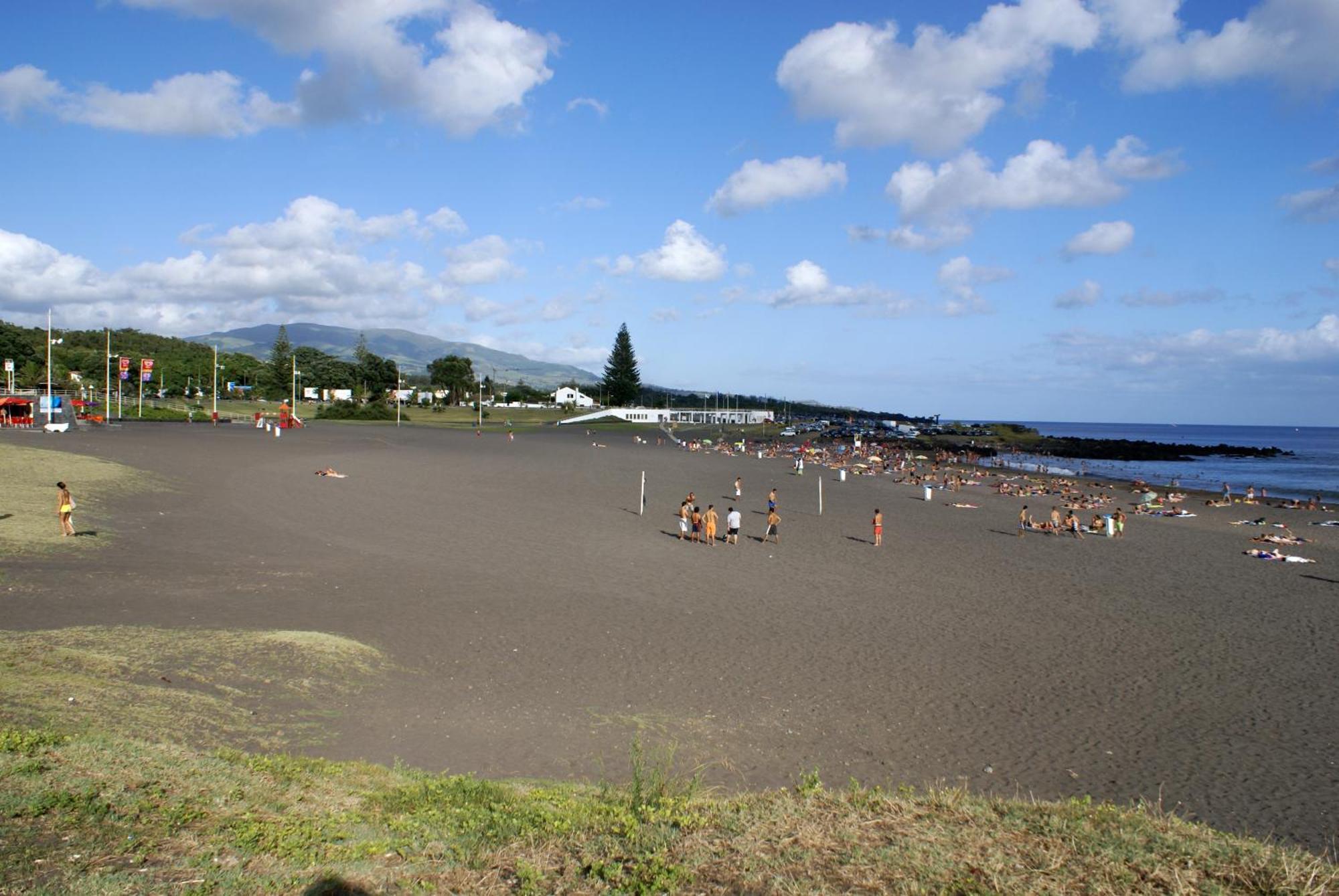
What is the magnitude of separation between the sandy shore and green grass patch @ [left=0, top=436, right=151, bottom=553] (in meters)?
0.90

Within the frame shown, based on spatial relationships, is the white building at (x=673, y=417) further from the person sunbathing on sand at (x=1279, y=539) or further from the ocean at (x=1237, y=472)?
the person sunbathing on sand at (x=1279, y=539)

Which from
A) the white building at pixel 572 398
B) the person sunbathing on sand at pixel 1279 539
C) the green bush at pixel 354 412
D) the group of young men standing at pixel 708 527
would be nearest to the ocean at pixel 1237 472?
the person sunbathing on sand at pixel 1279 539

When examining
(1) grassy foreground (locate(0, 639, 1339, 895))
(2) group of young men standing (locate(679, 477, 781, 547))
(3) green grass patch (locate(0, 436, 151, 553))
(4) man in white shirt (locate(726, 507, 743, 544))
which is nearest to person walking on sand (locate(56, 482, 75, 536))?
(3) green grass patch (locate(0, 436, 151, 553))

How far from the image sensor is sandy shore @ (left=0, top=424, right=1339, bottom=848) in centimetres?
802

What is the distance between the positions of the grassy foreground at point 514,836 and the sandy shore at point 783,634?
6.47 feet

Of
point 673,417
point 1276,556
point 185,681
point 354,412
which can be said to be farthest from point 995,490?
point 673,417

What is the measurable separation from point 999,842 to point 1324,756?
6.44 metres

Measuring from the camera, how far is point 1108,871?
411 cm

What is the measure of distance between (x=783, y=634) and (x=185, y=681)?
7.77m

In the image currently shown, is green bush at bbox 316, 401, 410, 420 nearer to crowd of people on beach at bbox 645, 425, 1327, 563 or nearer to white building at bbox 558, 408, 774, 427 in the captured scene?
white building at bbox 558, 408, 774, 427

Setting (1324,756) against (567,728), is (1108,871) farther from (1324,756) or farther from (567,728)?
(1324,756)

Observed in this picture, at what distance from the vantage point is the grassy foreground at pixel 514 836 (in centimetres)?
397

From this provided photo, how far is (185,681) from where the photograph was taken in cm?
835

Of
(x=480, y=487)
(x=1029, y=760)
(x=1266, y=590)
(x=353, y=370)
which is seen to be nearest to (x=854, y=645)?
(x=1029, y=760)
